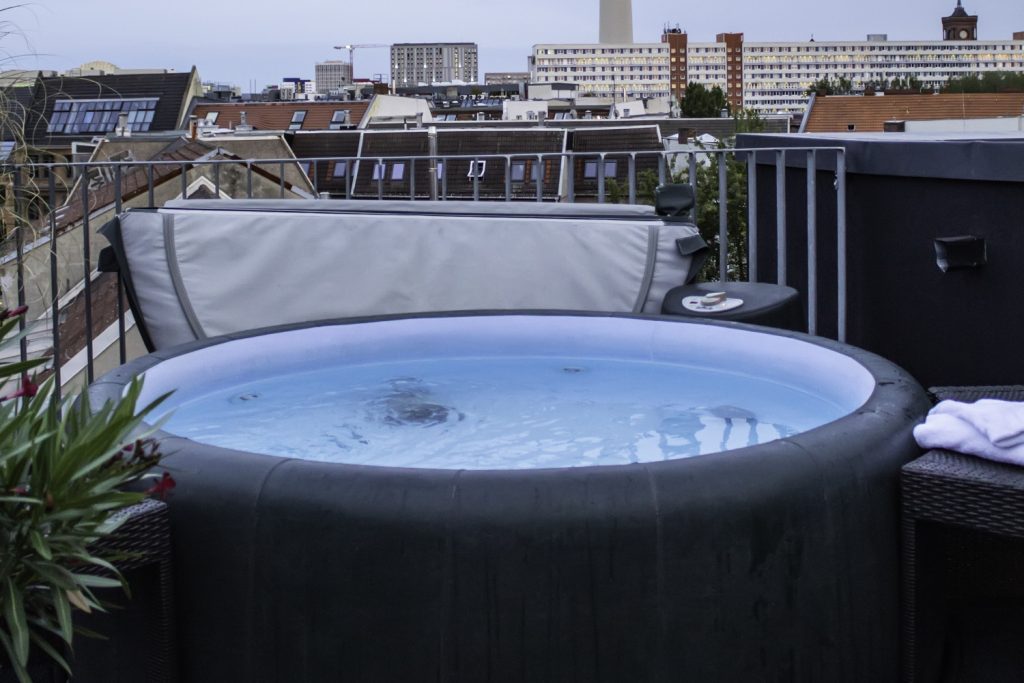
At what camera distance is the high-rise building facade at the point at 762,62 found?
160375 mm

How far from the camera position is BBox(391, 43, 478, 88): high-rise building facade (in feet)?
605

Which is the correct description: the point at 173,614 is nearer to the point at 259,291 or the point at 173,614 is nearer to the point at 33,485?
the point at 33,485

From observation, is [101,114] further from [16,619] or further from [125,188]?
[16,619]

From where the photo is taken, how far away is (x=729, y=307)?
145 inches

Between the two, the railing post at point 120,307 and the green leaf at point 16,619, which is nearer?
the green leaf at point 16,619

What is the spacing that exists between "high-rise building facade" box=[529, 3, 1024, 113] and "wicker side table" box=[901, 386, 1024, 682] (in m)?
160

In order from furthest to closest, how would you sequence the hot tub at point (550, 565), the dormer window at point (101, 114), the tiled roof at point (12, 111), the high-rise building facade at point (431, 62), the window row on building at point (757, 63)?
the high-rise building facade at point (431, 62) < the window row on building at point (757, 63) < the dormer window at point (101, 114) < the tiled roof at point (12, 111) < the hot tub at point (550, 565)

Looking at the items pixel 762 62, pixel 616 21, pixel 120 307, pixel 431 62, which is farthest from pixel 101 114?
pixel 431 62

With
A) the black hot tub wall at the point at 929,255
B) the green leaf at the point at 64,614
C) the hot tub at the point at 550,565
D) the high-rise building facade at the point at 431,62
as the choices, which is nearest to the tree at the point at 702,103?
the black hot tub wall at the point at 929,255

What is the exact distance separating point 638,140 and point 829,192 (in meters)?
35.5

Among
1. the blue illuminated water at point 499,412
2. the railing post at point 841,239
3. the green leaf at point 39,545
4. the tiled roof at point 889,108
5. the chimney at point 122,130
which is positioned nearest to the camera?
the green leaf at point 39,545

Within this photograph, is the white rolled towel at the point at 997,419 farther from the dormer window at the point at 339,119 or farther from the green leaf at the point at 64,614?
the dormer window at the point at 339,119

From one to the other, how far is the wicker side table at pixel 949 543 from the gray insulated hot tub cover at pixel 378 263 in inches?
76.9

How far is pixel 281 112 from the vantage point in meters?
59.9
